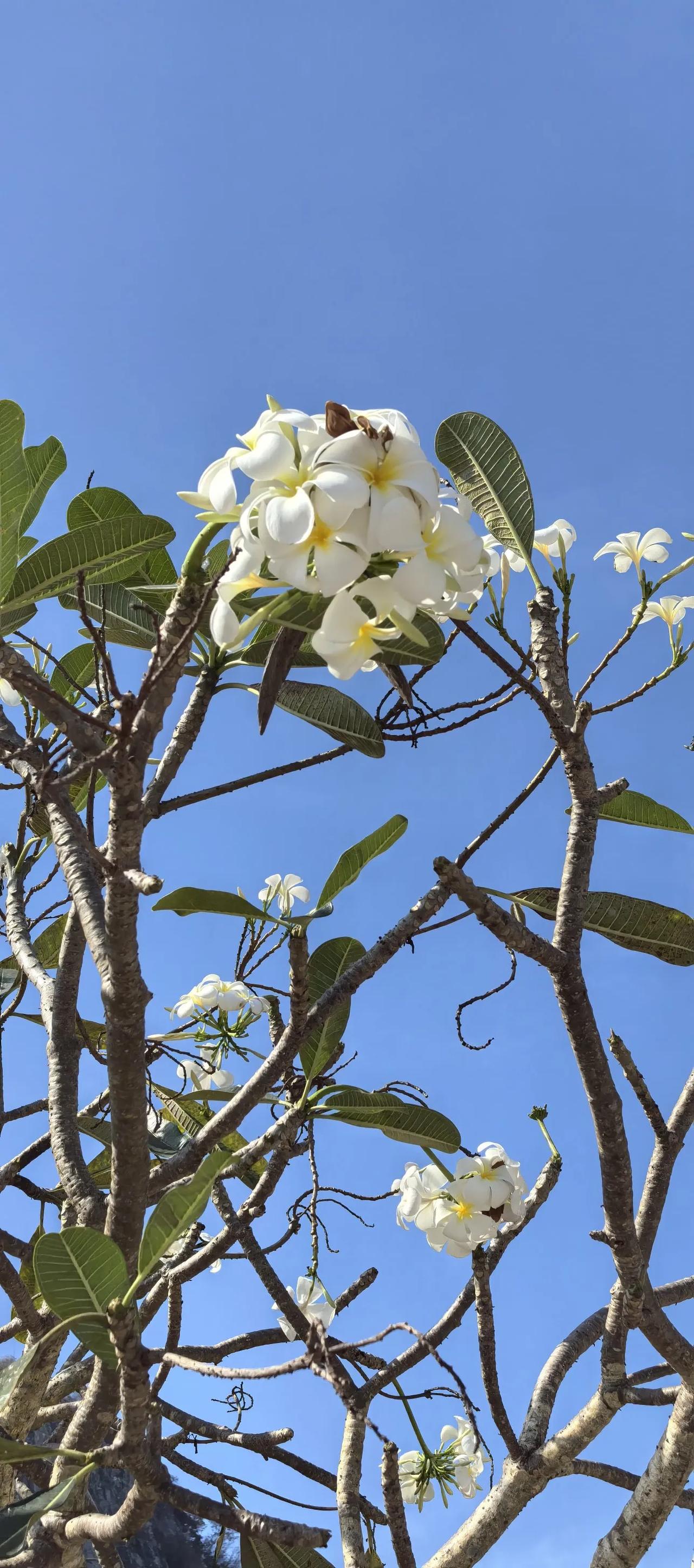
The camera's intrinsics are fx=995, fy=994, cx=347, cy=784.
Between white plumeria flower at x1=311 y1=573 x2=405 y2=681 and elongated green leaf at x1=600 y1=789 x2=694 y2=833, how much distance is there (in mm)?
839

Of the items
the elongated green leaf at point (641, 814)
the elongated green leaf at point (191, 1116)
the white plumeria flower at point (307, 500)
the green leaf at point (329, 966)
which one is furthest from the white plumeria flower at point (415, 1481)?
the white plumeria flower at point (307, 500)

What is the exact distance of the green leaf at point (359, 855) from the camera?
1.67 metres

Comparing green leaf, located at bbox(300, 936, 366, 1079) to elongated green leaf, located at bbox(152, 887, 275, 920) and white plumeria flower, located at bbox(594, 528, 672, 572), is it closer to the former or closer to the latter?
elongated green leaf, located at bbox(152, 887, 275, 920)

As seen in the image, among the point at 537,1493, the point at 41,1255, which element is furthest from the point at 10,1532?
the point at 537,1493

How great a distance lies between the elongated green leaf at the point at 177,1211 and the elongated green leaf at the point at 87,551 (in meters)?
0.77

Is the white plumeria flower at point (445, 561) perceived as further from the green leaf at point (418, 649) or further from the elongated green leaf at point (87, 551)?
the elongated green leaf at point (87, 551)

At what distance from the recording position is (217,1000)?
90.3 inches

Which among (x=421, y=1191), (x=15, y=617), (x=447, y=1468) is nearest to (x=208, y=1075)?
(x=421, y=1191)

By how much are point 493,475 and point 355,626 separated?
2.42 ft

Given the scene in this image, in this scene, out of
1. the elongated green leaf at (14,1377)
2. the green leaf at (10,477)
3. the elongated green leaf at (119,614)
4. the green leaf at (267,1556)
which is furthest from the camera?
the green leaf at (267,1556)

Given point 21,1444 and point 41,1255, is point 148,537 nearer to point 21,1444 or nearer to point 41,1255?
point 41,1255

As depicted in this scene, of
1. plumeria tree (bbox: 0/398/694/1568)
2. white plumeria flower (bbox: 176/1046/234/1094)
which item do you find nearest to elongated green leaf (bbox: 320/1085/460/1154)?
plumeria tree (bbox: 0/398/694/1568)

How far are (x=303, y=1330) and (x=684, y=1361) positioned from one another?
0.75m

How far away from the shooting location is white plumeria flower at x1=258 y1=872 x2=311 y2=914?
2.47 meters
